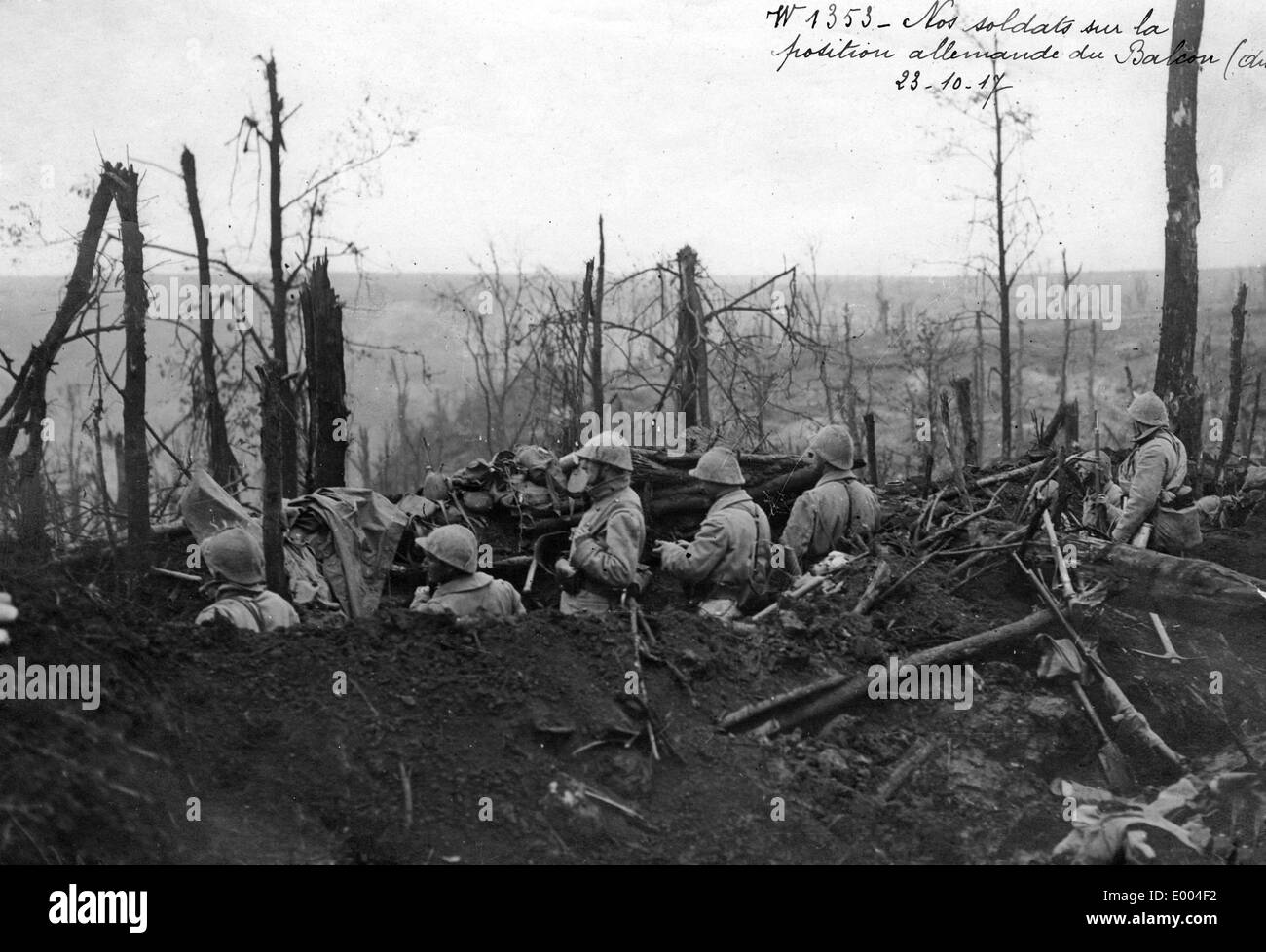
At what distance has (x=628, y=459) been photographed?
7.89 meters

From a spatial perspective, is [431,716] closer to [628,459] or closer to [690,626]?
[690,626]

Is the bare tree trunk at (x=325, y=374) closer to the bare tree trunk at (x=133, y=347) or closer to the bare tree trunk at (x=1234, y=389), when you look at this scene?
the bare tree trunk at (x=133, y=347)

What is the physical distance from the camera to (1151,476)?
888 cm

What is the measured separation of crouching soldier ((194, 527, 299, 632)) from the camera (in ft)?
21.2

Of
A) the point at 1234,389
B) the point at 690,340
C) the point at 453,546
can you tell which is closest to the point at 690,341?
the point at 690,340

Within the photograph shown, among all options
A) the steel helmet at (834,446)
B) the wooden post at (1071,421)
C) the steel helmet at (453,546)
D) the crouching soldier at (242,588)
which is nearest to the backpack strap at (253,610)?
the crouching soldier at (242,588)

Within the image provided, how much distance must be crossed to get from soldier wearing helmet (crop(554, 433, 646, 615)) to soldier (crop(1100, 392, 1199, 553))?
4.00 m

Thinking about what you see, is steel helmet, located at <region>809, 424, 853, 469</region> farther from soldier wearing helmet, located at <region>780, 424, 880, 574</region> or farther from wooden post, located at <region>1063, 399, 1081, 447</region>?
wooden post, located at <region>1063, 399, 1081, 447</region>

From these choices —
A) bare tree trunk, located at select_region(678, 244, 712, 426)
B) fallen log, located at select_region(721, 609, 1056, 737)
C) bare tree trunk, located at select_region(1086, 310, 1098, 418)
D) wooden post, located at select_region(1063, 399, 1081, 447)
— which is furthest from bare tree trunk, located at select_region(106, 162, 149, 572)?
bare tree trunk, located at select_region(1086, 310, 1098, 418)

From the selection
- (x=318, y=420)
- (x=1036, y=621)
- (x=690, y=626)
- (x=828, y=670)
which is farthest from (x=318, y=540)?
(x=1036, y=621)

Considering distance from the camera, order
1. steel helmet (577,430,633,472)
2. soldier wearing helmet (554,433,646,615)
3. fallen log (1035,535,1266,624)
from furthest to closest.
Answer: steel helmet (577,430,633,472)
soldier wearing helmet (554,433,646,615)
fallen log (1035,535,1266,624)

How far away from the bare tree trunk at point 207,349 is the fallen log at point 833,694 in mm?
7312

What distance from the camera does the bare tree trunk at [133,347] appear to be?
24.3 ft
